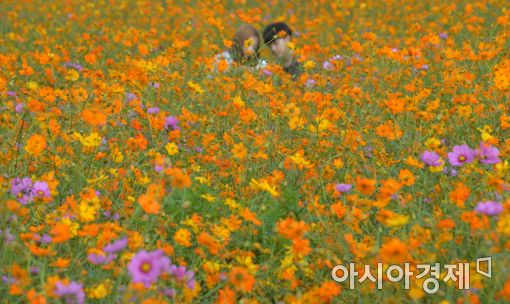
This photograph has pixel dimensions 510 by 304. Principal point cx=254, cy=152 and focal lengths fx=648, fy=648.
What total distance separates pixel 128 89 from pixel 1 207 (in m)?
1.99

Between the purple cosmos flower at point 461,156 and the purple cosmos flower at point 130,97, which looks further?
the purple cosmos flower at point 130,97

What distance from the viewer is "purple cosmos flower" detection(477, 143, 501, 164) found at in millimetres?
2072

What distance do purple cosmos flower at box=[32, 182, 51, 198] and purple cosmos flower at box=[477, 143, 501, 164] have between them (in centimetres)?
144

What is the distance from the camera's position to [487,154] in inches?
82.2

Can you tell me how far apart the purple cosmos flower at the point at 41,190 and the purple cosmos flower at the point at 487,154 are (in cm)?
144

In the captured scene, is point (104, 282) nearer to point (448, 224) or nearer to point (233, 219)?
point (233, 219)

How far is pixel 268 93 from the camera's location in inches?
134

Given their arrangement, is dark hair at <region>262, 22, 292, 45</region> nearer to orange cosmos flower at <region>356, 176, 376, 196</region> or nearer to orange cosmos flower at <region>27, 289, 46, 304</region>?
orange cosmos flower at <region>356, 176, 376, 196</region>

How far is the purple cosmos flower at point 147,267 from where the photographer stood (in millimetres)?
1646

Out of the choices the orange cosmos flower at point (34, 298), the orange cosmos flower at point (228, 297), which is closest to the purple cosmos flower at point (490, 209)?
the orange cosmos flower at point (228, 297)

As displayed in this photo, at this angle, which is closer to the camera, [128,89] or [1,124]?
[1,124]

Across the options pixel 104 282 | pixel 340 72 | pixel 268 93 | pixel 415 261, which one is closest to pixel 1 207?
pixel 104 282

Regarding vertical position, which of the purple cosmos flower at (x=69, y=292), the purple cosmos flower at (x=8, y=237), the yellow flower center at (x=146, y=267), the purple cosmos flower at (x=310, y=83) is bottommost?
the purple cosmos flower at (x=69, y=292)

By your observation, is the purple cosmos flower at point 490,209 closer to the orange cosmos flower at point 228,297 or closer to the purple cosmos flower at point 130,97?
the orange cosmos flower at point 228,297
